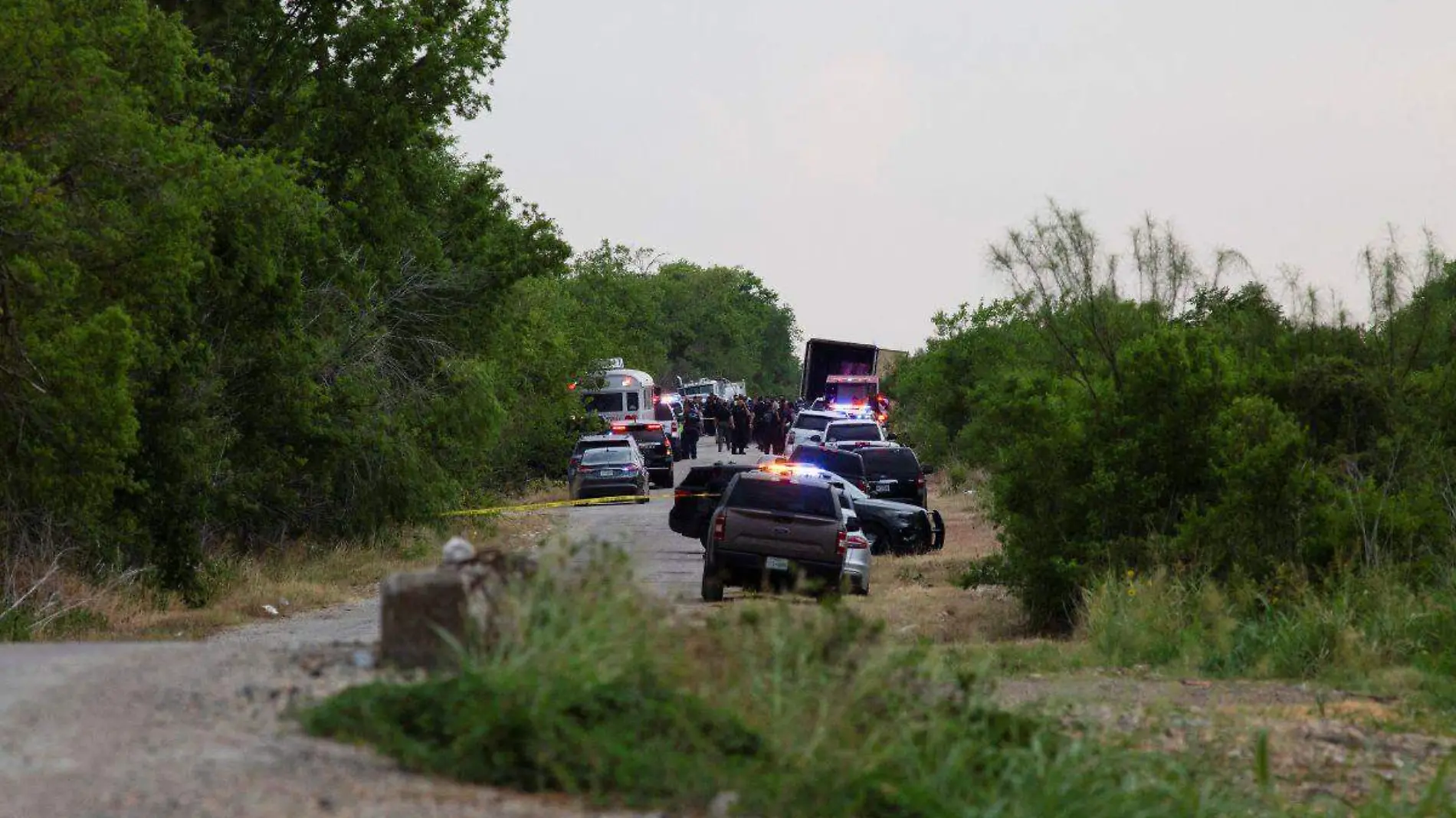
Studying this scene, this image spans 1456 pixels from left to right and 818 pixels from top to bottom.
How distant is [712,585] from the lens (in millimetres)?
22625

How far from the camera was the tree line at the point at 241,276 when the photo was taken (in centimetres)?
2052

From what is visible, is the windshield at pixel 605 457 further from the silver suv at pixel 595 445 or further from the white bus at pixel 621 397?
the white bus at pixel 621 397

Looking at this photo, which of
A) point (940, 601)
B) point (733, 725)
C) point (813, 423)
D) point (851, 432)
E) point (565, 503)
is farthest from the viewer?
point (813, 423)

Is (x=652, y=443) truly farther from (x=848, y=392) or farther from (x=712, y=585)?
(x=712, y=585)

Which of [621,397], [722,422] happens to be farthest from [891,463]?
[722,422]

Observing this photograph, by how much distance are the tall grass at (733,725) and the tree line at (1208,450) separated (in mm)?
9916

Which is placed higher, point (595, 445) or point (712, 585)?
point (595, 445)

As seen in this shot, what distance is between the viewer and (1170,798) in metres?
9.66

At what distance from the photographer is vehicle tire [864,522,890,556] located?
103 ft

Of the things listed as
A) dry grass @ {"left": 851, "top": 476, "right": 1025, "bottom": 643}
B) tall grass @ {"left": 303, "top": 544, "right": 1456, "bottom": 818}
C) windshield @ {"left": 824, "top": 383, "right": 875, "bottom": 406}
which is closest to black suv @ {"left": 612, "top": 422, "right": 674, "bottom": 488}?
dry grass @ {"left": 851, "top": 476, "right": 1025, "bottom": 643}

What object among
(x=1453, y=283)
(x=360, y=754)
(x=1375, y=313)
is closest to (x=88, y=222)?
(x=360, y=754)

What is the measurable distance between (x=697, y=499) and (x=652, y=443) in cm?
2190

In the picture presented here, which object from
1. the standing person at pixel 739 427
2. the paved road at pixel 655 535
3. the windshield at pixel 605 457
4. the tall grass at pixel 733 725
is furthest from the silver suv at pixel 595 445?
the tall grass at pixel 733 725

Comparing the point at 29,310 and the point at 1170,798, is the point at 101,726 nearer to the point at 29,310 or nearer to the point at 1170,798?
the point at 1170,798
